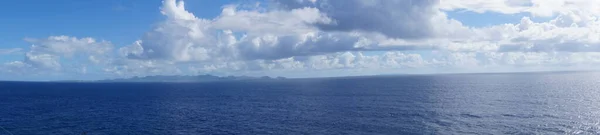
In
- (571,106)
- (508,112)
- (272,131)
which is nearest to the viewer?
(272,131)

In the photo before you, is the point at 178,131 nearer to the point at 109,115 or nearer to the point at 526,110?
the point at 109,115

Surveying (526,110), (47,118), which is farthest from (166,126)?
(526,110)

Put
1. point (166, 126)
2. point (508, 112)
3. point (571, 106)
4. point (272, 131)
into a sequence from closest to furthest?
1. point (272, 131)
2. point (166, 126)
3. point (508, 112)
4. point (571, 106)

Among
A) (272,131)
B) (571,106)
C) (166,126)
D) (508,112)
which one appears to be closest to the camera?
(272,131)

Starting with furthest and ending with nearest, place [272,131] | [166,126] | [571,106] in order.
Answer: [571,106] → [166,126] → [272,131]

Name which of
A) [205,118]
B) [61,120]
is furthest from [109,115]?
[205,118]

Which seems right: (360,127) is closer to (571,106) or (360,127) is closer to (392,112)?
(392,112)

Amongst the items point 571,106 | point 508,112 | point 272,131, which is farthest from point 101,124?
point 571,106

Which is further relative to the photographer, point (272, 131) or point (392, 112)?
point (392, 112)

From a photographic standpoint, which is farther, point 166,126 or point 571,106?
point 571,106
